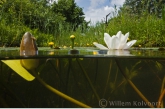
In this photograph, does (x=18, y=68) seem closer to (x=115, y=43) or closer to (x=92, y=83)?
(x=92, y=83)

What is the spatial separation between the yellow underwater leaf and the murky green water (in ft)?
0.13

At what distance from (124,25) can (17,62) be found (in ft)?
10.0

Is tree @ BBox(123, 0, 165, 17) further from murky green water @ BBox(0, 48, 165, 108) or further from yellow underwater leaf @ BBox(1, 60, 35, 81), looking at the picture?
yellow underwater leaf @ BBox(1, 60, 35, 81)

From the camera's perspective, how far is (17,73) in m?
0.53

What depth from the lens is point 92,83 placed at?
0.64m

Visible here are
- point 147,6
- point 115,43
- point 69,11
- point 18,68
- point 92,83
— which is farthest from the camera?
point 69,11

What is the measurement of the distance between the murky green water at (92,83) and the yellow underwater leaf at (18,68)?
4cm

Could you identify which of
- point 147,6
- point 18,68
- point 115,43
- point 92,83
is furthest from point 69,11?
point 18,68

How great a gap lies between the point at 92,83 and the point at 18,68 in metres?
0.20

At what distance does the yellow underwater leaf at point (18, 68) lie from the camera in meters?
0.50

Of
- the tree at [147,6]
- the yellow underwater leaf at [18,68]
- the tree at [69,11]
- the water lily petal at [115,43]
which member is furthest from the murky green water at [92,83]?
the tree at [69,11]

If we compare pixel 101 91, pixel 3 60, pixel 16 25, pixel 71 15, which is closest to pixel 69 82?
pixel 101 91

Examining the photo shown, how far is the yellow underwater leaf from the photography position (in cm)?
50

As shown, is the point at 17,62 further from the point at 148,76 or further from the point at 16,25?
the point at 16,25
